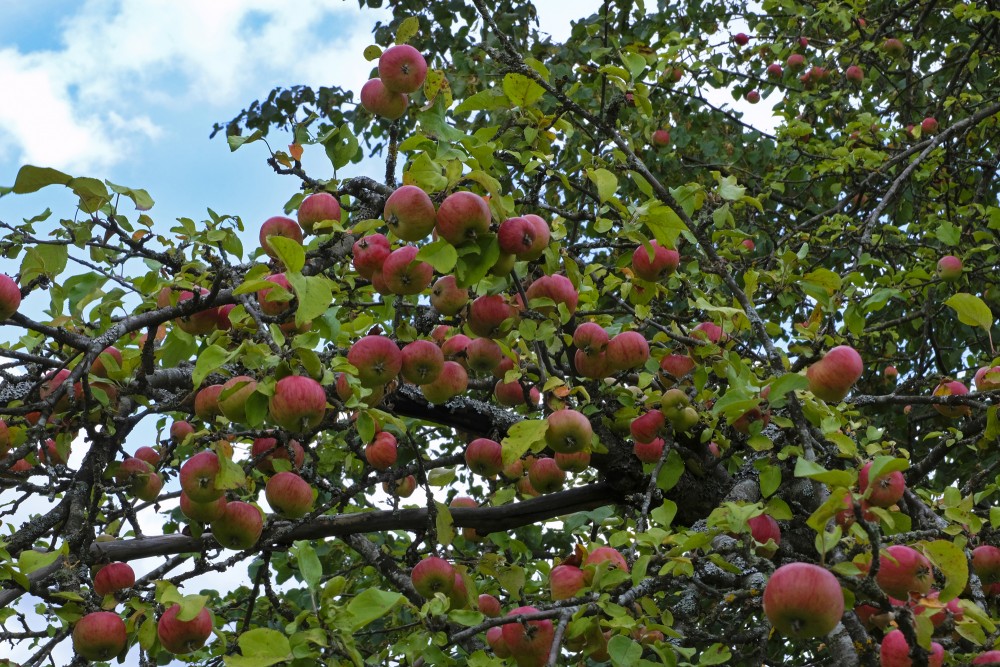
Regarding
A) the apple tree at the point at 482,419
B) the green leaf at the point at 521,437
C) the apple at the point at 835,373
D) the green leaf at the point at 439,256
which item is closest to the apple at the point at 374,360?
the apple tree at the point at 482,419

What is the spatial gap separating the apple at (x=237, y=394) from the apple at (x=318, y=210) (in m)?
0.67

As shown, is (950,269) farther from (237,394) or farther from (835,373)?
(237,394)

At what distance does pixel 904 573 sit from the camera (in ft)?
5.46

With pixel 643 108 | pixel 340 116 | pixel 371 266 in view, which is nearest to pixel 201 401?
pixel 371 266

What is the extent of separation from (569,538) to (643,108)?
2.86 meters

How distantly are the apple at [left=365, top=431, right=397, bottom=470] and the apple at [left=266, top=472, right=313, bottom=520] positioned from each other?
0.52m

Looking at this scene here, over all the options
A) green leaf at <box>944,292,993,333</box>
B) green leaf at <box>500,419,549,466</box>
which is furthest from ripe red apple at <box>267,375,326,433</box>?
green leaf at <box>944,292,993,333</box>

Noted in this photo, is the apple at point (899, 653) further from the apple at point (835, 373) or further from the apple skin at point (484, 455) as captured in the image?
the apple skin at point (484, 455)

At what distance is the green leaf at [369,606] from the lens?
1.70 m

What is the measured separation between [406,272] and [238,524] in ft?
2.56

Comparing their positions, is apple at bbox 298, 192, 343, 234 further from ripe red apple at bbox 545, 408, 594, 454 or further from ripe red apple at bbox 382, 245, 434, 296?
ripe red apple at bbox 545, 408, 594, 454

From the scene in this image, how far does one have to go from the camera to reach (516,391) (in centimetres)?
279

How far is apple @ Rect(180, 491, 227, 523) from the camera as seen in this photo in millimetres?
2059

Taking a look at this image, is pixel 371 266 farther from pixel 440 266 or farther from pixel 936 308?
pixel 936 308
